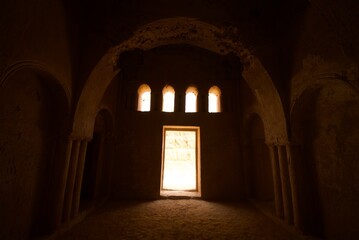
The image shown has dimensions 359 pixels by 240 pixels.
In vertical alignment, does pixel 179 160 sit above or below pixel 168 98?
below

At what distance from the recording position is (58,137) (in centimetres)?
337

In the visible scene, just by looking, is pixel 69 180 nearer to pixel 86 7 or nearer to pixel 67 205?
pixel 67 205

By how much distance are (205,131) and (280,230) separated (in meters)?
3.57

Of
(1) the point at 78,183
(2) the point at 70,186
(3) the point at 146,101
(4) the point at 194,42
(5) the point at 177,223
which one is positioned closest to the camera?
(2) the point at 70,186

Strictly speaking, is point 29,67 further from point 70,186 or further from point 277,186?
point 277,186

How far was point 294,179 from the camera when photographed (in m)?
3.40

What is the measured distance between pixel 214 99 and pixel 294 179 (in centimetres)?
418

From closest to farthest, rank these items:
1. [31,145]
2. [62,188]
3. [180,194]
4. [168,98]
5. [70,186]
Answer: [31,145]
[62,188]
[70,186]
[180,194]
[168,98]

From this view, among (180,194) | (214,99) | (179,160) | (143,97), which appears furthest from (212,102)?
(180,194)

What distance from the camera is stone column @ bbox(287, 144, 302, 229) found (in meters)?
3.30

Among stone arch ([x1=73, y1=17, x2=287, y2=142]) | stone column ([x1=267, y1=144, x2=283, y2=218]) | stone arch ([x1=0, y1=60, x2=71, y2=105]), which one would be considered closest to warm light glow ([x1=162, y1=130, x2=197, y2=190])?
stone column ([x1=267, y1=144, x2=283, y2=218])

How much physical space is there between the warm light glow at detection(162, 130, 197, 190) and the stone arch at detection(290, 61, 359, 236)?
5.40 m

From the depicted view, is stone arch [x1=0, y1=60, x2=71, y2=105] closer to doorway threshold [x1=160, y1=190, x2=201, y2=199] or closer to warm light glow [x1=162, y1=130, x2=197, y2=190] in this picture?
doorway threshold [x1=160, y1=190, x2=201, y2=199]

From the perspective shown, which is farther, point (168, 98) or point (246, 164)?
point (168, 98)
